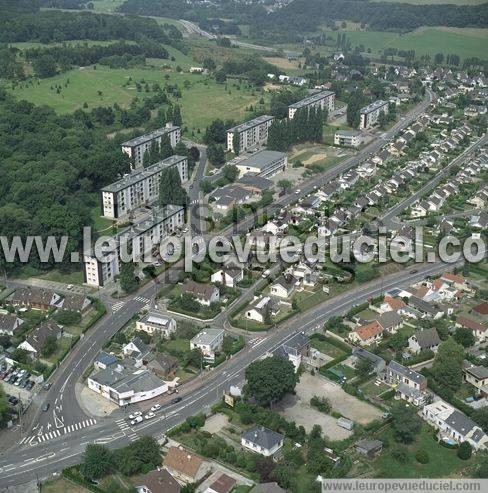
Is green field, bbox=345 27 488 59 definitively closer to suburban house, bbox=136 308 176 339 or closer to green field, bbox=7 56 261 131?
green field, bbox=7 56 261 131

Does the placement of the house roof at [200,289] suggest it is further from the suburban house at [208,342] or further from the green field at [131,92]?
the green field at [131,92]

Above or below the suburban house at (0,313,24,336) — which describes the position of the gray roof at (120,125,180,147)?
above

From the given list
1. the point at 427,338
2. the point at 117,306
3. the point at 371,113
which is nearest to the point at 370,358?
the point at 427,338

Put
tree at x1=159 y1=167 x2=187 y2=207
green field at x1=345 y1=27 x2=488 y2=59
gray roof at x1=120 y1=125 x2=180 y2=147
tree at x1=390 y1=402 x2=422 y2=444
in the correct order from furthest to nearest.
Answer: green field at x1=345 y1=27 x2=488 y2=59
gray roof at x1=120 y1=125 x2=180 y2=147
tree at x1=159 y1=167 x2=187 y2=207
tree at x1=390 y1=402 x2=422 y2=444

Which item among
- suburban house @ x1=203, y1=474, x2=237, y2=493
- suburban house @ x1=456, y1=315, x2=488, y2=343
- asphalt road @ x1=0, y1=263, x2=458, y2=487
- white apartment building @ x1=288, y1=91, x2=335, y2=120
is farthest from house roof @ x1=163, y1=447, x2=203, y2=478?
white apartment building @ x1=288, y1=91, x2=335, y2=120

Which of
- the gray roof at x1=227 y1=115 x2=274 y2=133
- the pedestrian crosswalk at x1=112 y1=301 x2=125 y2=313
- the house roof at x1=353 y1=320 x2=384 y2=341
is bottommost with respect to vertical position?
the pedestrian crosswalk at x1=112 y1=301 x2=125 y2=313

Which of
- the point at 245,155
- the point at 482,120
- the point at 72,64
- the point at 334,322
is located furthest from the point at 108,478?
the point at 72,64

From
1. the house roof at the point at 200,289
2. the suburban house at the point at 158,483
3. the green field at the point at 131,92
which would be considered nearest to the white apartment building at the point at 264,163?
the green field at the point at 131,92
